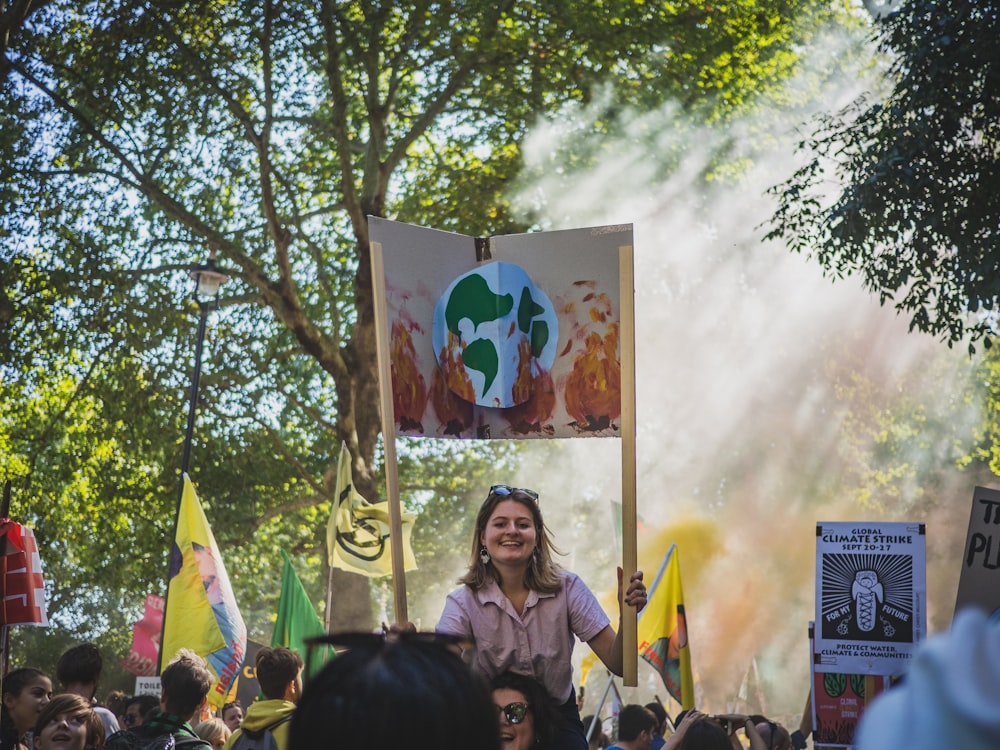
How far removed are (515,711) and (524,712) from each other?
32 millimetres

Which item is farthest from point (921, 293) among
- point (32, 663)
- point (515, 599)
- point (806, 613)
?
point (32, 663)

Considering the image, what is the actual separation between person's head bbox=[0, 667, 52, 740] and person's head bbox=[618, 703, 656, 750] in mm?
3422

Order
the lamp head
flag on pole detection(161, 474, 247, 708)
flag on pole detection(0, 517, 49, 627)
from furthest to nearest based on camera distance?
the lamp head, flag on pole detection(161, 474, 247, 708), flag on pole detection(0, 517, 49, 627)

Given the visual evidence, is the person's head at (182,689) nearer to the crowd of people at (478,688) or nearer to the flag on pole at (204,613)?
the crowd of people at (478,688)

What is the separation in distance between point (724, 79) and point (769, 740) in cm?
1295

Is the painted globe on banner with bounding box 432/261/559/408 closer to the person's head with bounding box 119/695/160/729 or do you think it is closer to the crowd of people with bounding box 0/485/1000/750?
the crowd of people with bounding box 0/485/1000/750

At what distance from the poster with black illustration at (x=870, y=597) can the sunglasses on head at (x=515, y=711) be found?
10.6 feet

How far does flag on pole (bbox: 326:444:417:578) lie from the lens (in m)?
13.0

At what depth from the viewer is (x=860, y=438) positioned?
1347 inches

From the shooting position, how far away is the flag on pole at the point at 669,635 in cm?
1075

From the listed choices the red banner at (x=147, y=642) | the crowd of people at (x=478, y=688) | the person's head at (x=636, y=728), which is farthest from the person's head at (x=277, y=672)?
the red banner at (x=147, y=642)

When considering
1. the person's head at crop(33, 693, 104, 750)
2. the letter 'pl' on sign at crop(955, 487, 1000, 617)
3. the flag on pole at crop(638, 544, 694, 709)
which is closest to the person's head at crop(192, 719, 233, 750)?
the person's head at crop(33, 693, 104, 750)

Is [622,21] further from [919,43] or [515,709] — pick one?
[515,709]

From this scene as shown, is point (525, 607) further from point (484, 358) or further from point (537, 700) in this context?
point (484, 358)
